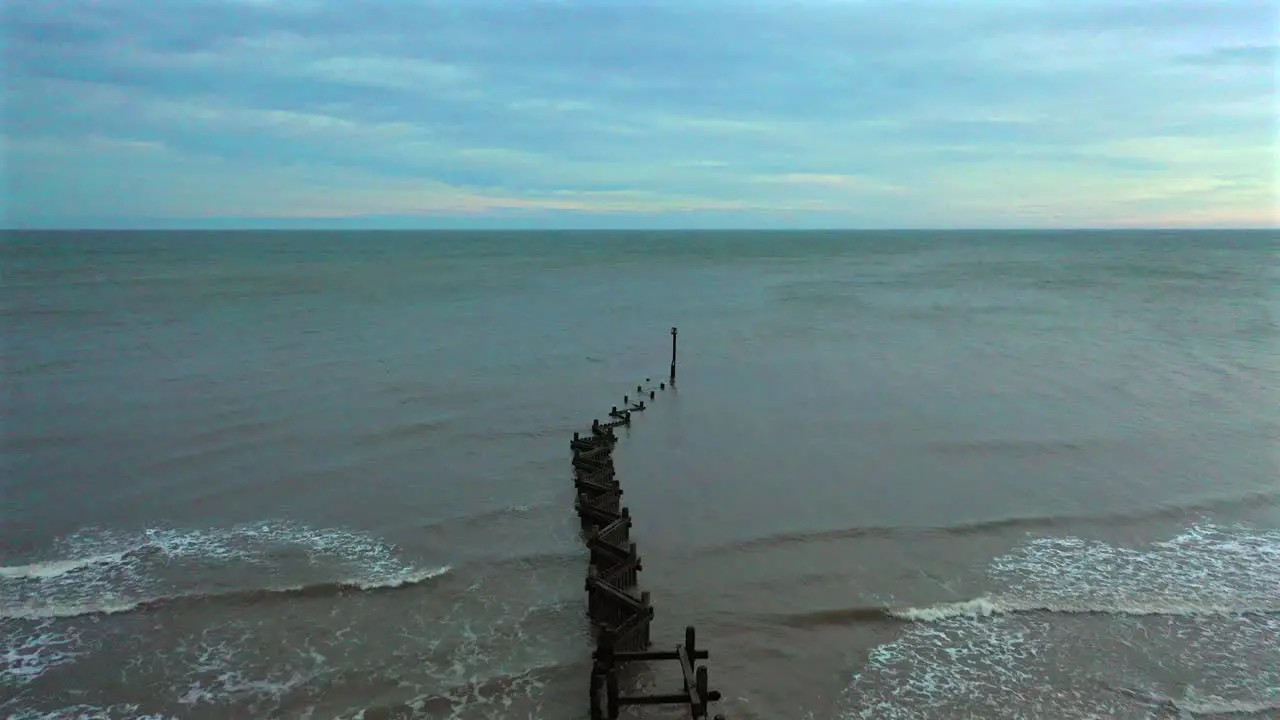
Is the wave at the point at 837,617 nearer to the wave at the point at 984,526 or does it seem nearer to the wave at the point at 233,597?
the wave at the point at 984,526

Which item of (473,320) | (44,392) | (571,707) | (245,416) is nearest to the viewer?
(571,707)

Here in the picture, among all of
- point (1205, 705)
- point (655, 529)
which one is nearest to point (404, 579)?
point (655, 529)

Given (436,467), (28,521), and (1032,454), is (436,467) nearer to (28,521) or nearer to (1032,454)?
(28,521)

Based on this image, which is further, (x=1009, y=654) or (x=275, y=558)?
(x=275, y=558)

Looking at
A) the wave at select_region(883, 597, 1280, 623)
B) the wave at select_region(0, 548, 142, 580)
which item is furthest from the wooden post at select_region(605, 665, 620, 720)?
the wave at select_region(0, 548, 142, 580)

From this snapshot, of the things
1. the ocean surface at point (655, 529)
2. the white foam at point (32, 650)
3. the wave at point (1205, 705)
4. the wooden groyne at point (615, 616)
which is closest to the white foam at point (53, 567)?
the ocean surface at point (655, 529)

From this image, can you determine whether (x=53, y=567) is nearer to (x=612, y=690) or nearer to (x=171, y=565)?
(x=171, y=565)

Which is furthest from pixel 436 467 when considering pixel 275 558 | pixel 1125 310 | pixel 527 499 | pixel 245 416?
pixel 1125 310
